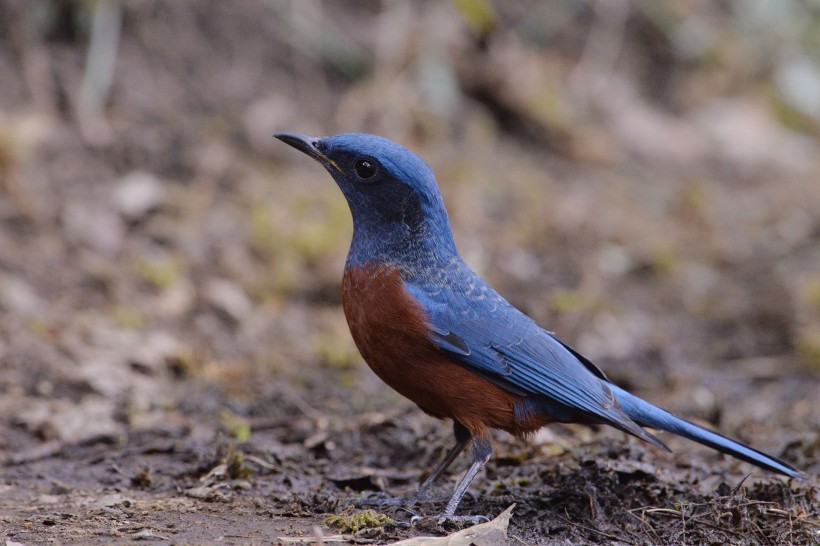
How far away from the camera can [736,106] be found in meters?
14.0

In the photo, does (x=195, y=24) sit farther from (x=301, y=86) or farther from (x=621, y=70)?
(x=621, y=70)

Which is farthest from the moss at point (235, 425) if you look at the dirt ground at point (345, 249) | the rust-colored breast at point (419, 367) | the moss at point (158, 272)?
the moss at point (158, 272)

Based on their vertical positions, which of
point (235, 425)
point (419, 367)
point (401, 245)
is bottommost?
point (235, 425)

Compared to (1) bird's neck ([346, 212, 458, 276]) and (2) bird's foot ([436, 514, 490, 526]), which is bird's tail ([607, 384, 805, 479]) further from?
(1) bird's neck ([346, 212, 458, 276])

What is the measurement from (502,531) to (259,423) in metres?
2.29

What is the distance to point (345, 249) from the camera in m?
8.44

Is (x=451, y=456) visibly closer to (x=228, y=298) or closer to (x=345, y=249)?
(x=228, y=298)

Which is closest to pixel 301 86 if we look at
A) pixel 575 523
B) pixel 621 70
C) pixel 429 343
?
pixel 621 70

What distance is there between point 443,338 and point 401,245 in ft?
1.95

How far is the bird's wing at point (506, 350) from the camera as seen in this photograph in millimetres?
4375

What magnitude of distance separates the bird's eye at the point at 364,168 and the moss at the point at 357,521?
169 centimetres

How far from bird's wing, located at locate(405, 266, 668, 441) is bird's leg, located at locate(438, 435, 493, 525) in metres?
0.31

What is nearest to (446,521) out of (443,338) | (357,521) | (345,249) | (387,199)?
(357,521)

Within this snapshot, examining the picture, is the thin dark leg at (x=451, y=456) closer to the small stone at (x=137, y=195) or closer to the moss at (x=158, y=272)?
the moss at (x=158, y=272)
